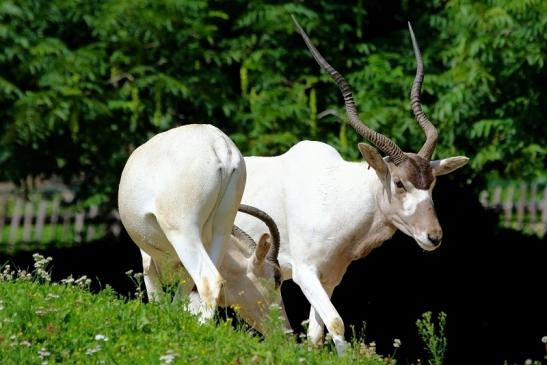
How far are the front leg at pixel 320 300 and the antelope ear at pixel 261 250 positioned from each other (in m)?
0.36

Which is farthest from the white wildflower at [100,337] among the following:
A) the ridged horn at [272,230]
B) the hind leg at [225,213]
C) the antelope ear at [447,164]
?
the antelope ear at [447,164]

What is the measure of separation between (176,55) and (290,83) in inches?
43.6

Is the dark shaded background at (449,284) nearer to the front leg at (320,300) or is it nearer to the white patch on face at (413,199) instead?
the front leg at (320,300)

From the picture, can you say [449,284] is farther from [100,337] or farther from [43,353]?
[43,353]

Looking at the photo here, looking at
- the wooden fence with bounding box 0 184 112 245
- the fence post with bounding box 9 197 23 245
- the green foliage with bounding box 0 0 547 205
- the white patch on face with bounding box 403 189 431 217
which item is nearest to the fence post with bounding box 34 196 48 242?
the wooden fence with bounding box 0 184 112 245

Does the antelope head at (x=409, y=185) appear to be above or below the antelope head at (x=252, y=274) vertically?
above

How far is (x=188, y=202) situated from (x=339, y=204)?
1779 mm

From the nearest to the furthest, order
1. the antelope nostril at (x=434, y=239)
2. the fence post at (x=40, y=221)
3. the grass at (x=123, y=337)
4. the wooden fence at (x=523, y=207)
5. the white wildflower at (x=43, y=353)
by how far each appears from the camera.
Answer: the white wildflower at (x=43, y=353) < the grass at (x=123, y=337) < the antelope nostril at (x=434, y=239) < the fence post at (x=40, y=221) < the wooden fence at (x=523, y=207)

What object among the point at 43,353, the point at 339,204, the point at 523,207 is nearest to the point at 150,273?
the point at 339,204

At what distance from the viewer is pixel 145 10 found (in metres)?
11.5

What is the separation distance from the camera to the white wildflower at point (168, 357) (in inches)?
228

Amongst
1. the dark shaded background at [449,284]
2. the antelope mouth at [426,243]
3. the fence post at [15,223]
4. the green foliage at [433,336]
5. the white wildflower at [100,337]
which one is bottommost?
the fence post at [15,223]

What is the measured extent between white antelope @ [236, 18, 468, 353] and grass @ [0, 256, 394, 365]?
165 cm

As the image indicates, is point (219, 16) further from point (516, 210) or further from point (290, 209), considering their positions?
point (516, 210)
